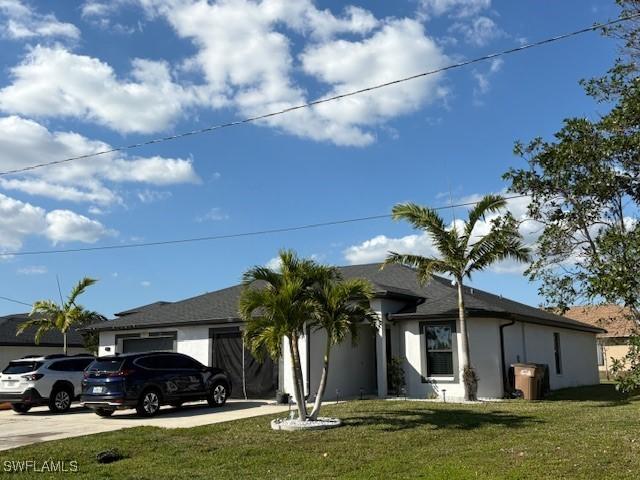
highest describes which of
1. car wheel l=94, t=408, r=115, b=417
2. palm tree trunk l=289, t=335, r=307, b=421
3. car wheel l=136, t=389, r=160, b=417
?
palm tree trunk l=289, t=335, r=307, b=421

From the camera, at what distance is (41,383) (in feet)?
60.9

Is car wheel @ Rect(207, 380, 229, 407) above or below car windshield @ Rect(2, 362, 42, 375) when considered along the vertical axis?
below

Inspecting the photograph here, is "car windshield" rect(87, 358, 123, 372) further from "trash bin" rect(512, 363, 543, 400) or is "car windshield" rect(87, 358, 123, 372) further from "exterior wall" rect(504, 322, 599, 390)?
"exterior wall" rect(504, 322, 599, 390)

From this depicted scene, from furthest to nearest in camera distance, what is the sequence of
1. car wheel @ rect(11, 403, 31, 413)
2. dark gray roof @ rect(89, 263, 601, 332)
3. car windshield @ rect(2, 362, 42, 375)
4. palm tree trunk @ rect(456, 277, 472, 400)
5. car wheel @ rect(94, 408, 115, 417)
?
dark gray roof @ rect(89, 263, 601, 332), car windshield @ rect(2, 362, 42, 375), car wheel @ rect(11, 403, 31, 413), palm tree trunk @ rect(456, 277, 472, 400), car wheel @ rect(94, 408, 115, 417)

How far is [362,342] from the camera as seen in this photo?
22.4 m

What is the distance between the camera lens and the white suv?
18.3 m

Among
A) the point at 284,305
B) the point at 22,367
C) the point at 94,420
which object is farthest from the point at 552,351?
the point at 22,367

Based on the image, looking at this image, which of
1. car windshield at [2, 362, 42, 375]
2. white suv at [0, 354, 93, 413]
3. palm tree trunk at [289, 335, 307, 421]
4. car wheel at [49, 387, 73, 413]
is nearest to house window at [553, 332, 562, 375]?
palm tree trunk at [289, 335, 307, 421]

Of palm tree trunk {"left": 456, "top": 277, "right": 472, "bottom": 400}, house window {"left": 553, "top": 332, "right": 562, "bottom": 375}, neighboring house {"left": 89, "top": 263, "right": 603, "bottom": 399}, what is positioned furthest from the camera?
house window {"left": 553, "top": 332, "right": 562, "bottom": 375}

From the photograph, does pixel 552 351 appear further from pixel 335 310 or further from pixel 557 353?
pixel 335 310

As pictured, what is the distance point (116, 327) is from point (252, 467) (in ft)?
51.9

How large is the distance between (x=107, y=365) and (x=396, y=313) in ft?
29.6

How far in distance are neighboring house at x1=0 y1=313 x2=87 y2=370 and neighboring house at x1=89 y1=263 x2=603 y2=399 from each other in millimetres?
11516

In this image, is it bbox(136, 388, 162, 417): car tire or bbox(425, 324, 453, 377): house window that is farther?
bbox(425, 324, 453, 377): house window
